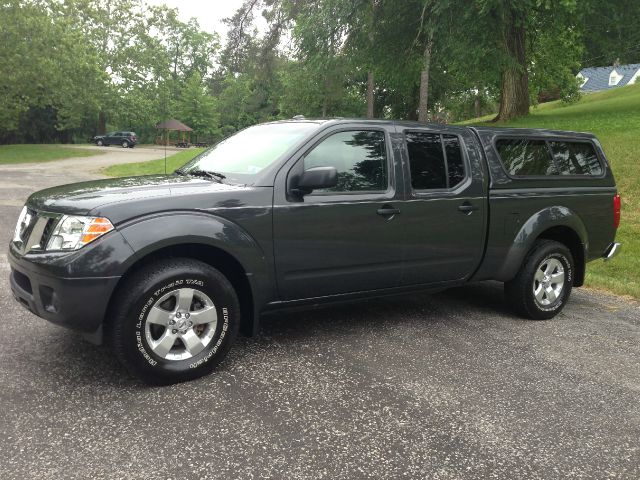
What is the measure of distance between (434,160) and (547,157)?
1.43 meters

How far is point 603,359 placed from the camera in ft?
14.5

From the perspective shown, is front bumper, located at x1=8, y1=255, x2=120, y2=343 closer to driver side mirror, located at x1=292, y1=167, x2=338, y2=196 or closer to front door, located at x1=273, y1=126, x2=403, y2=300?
front door, located at x1=273, y1=126, x2=403, y2=300

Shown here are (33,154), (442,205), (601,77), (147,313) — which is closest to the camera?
(147,313)

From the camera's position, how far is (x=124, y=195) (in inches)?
143

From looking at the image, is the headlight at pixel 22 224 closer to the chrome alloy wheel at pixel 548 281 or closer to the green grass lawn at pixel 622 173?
the chrome alloy wheel at pixel 548 281

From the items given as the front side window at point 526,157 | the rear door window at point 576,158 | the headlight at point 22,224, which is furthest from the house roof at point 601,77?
the headlight at point 22,224

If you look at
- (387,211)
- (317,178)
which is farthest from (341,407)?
(387,211)

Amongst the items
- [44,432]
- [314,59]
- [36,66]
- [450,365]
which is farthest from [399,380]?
[36,66]

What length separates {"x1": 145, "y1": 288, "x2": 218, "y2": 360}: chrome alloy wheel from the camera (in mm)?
3570

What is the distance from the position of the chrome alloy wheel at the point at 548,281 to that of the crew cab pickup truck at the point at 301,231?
0.05ft

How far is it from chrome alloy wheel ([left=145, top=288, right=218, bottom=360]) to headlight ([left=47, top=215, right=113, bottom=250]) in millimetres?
562

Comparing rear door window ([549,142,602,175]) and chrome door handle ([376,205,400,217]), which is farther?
rear door window ([549,142,602,175])

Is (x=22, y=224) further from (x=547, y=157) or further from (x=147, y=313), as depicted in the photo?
(x=547, y=157)

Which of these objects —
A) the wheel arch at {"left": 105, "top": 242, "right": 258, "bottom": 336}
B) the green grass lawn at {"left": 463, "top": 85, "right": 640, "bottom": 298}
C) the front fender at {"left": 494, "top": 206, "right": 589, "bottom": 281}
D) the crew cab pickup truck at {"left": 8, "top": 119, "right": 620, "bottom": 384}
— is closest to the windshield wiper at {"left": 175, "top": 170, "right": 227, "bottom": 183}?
the crew cab pickup truck at {"left": 8, "top": 119, "right": 620, "bottom": 384}
